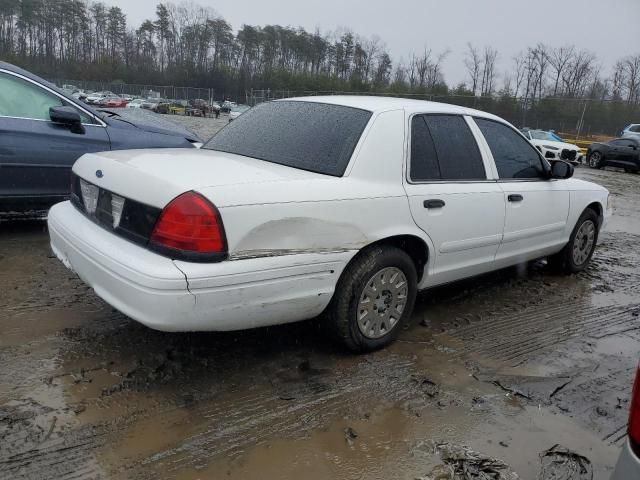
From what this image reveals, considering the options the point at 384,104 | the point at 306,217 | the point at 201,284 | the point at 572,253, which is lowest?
the point at 572,253

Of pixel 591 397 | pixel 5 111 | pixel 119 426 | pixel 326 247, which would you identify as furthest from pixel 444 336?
pixel 5 111

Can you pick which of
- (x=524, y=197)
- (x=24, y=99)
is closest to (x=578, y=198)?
(x=524, y=197)

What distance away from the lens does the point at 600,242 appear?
7363 millimetres

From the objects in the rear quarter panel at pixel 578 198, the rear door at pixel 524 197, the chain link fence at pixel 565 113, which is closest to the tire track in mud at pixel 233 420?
the rear door at pixel 524 197

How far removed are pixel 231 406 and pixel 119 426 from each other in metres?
0.54

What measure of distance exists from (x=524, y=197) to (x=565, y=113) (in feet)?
98.9

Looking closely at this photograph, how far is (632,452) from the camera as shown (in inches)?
62.2

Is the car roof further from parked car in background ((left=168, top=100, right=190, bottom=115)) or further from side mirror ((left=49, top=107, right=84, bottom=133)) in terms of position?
parked car in background ((left=168, top=100, right=190, bottom=115))

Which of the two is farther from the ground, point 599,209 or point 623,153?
point 623,153

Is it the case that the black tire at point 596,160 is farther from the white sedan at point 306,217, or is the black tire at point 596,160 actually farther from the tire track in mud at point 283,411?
the tire track in mud at point 283,411

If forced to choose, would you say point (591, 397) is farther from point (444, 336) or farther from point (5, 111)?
point (5, 111)

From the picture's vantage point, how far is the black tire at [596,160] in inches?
850

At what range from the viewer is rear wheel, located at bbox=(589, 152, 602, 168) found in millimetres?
21641

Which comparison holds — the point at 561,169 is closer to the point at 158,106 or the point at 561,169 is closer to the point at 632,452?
the point at 632,452
